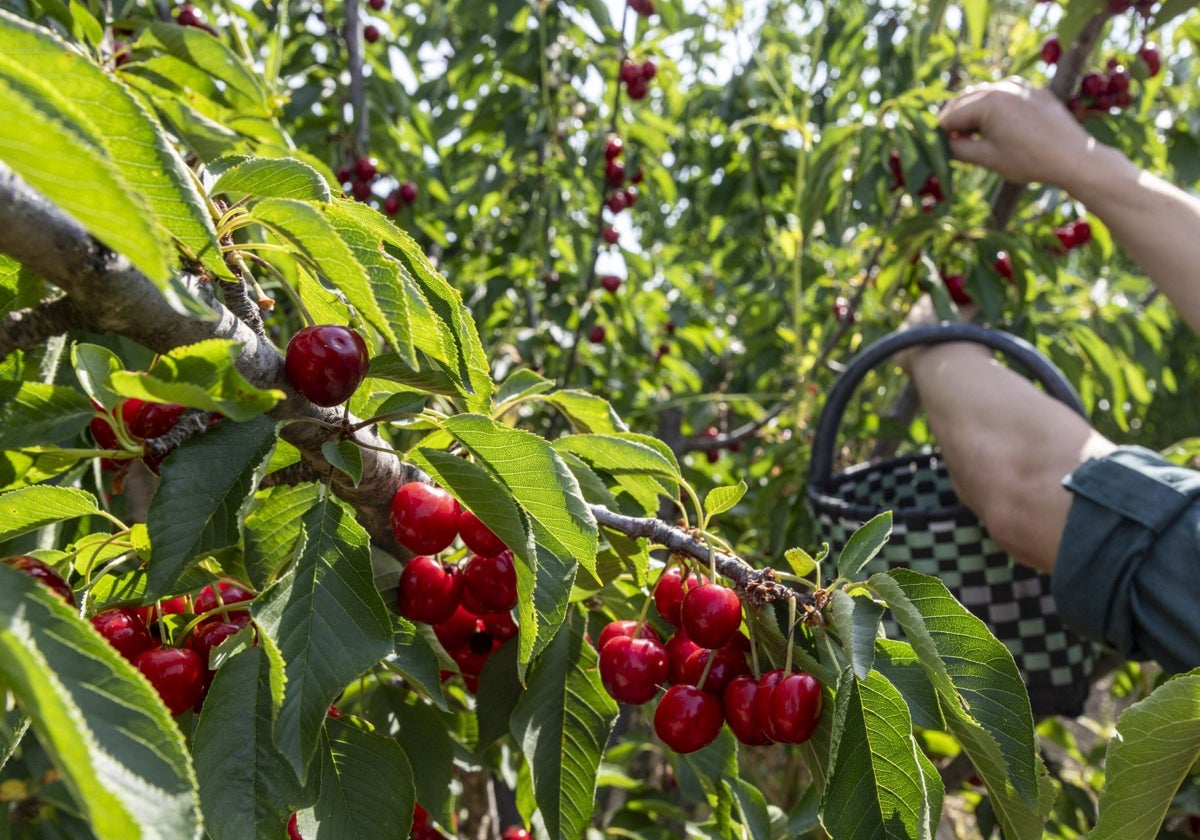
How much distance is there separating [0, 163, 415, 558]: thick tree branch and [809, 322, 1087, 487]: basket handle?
46.4 inches

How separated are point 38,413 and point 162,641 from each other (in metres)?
0.20

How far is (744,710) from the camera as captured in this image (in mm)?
825

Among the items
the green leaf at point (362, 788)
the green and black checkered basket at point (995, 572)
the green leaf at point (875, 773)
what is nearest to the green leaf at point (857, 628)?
the green leaf at point (875, 773)

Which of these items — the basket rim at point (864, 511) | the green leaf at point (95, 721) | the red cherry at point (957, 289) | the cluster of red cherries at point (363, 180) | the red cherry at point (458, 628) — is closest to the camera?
the green leaf at point (95, 721)

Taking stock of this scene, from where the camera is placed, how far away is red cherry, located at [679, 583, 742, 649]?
0.80m

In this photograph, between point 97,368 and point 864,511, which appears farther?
point 864,511

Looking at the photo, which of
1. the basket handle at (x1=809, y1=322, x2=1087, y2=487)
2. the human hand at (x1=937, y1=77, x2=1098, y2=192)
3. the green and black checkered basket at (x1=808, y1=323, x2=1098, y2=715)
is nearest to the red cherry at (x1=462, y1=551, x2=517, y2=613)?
the green and black checkered basket at (x1=808, y1=323, x2=1098, y2=715)

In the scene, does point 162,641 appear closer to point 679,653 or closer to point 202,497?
point 202,497

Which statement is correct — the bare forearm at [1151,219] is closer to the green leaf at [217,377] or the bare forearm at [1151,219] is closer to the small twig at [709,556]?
the small twig at [709,556]

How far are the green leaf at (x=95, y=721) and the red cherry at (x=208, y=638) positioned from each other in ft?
0.99

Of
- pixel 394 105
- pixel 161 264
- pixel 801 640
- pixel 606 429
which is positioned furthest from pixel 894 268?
pixel 161 264

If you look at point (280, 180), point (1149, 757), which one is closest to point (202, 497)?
point (280, 180)

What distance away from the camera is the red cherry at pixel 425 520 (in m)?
0.81

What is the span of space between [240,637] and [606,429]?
0.45 metres
